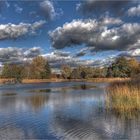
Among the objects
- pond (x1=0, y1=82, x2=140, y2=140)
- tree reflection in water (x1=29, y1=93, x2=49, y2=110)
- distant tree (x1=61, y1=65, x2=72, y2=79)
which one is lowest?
pond (x1=0, y1=82, x2=140, y2=140)

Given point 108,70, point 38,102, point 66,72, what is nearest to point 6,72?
point 66,72

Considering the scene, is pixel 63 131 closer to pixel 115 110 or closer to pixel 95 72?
pixel 115 110

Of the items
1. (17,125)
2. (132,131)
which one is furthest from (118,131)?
(17,125)

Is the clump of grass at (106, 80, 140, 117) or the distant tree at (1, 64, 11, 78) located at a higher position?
the distant tree at (1, 64, 11, 78)

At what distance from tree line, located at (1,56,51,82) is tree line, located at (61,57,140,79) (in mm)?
13258

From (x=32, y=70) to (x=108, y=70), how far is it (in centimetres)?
2980

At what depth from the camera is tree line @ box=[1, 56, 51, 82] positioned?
375 feet

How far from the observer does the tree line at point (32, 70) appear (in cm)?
11434

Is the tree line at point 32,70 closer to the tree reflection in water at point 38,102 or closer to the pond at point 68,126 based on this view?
the tree reflection in water at point 38,102

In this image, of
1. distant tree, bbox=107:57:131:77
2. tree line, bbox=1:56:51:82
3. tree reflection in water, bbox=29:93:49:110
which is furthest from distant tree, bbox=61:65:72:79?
tree reflection in water, bbox=29:93:49:110

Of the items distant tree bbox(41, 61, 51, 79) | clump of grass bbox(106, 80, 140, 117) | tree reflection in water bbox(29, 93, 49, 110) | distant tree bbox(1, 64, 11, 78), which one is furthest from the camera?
distant tree bbox(41, 61, 51, 79)

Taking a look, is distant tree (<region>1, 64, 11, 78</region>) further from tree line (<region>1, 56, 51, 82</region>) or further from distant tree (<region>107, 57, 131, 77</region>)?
distant tree (<region>107, 57, 131, 77</region>)

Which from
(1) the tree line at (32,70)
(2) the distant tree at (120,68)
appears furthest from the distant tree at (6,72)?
(2) the distant tree at (120,68)

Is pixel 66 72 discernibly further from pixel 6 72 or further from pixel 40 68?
pixel 6 72
